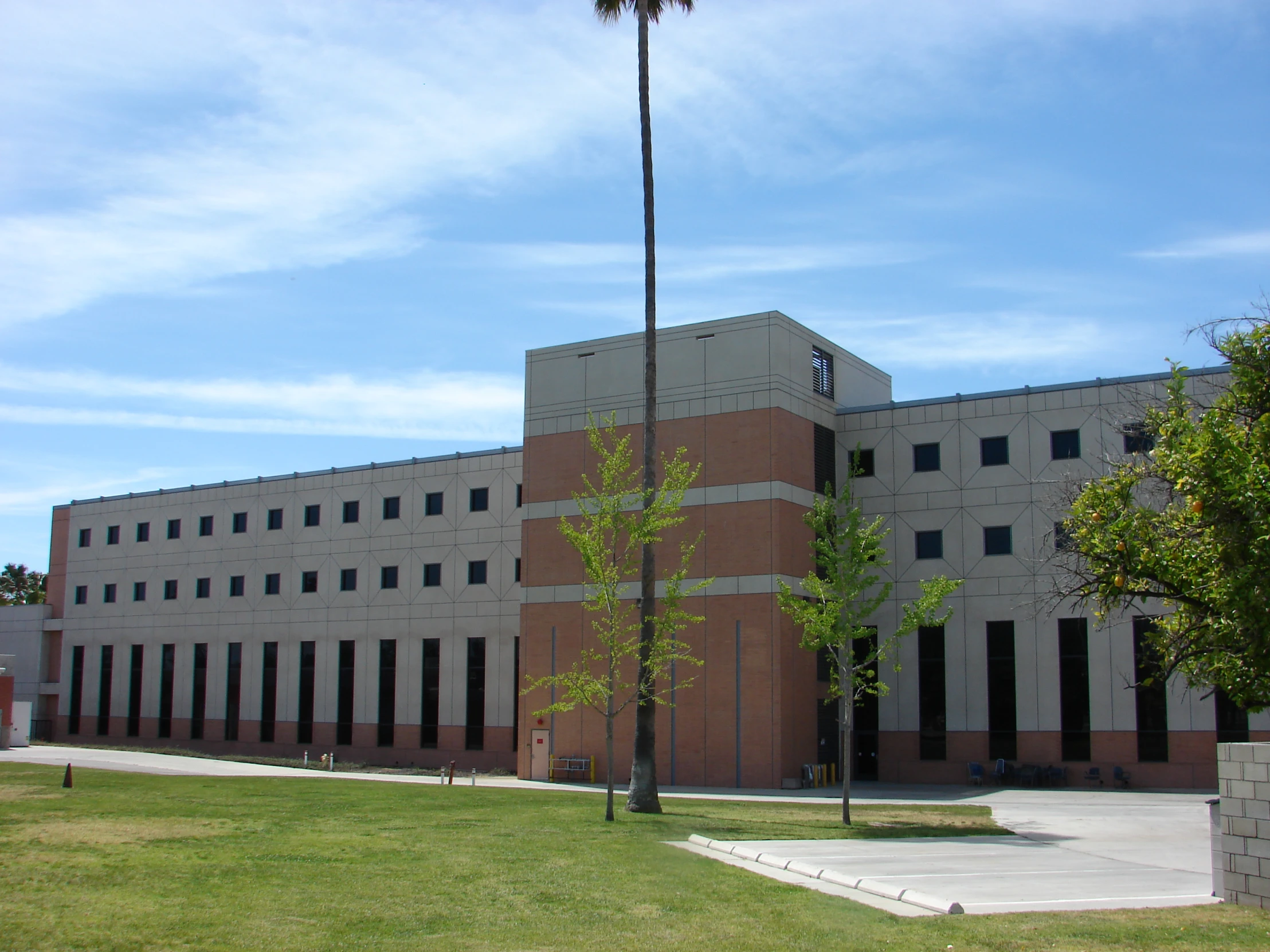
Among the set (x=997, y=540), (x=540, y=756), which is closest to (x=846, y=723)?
(x=997, y=540)

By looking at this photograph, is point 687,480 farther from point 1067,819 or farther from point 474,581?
point 474,581

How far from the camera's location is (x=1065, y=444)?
41906 mm

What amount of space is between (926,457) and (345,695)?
31.5 meters

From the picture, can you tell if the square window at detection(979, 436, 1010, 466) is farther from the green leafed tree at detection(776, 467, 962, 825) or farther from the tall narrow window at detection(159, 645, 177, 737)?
the tall narrow window at detection(159, 645, 177, 737)

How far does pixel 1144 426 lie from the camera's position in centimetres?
1762

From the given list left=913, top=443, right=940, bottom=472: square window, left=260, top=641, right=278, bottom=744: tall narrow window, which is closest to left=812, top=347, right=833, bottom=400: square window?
left=913, top=443, right=940, bottom=472: square window

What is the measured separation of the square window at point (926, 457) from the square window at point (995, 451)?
5.23 ft

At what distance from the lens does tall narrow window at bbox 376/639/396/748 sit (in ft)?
192

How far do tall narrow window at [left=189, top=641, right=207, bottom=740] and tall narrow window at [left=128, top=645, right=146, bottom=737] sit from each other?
4187mm

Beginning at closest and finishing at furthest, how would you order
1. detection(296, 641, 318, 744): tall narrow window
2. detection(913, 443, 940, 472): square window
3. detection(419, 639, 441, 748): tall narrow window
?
detection(913, 443, 940, 472): square window < detection(419, 639, 441, 748): tall narrow window < detection(296, 641, 318, 744): tall narrow window

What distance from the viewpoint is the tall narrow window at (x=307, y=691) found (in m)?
60.9

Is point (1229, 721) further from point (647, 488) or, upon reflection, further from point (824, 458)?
point (647, 488)

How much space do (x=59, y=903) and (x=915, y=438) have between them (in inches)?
1414

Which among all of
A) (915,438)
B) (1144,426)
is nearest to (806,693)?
(915,438)
